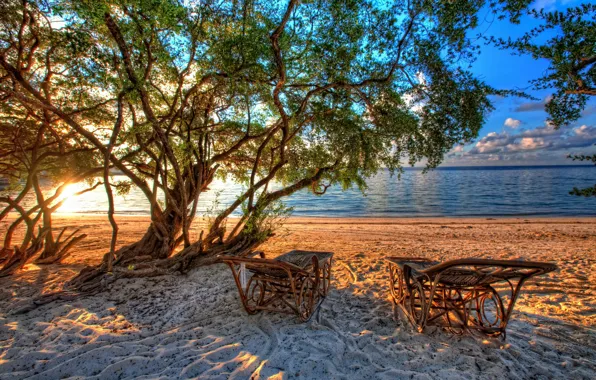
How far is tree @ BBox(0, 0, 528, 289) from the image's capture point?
4.29 metres

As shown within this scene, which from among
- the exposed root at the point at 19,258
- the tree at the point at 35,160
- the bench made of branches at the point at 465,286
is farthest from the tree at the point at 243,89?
the bench made of branches at the point at 465,286

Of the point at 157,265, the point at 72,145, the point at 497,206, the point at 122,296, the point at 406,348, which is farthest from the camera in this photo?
the point at 497,206

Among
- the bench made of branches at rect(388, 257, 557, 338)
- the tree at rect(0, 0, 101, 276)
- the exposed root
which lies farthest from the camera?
the exposed root

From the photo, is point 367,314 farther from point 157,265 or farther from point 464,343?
point 157,265

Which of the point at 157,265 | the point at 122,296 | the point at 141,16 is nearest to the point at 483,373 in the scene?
the point at 122,296

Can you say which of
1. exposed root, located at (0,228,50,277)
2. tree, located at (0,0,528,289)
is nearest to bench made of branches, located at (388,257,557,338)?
tree, located at (0,0,528,289)

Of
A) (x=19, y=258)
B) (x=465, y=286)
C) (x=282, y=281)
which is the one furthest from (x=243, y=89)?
(x=19, y=258)

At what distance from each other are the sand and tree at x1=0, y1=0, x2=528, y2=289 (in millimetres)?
1025

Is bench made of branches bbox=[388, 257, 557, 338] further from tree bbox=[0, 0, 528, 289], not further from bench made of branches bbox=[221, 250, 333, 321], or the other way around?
tree bbox=[0, 0, 528, 289]

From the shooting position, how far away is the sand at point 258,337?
2.60 metres

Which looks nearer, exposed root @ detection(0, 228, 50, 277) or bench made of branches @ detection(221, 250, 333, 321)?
bench made of branches @ detection(221, 250, 333, 321)

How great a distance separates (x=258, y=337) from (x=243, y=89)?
421 cm

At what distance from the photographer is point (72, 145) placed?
7.04m

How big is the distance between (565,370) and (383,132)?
477cm
